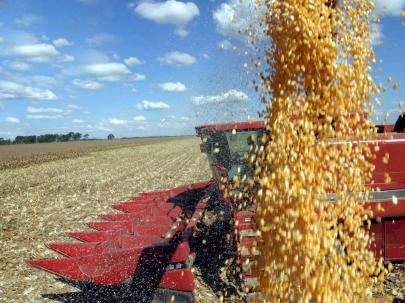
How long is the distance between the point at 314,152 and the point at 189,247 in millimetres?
2387

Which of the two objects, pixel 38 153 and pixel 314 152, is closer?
pixel 314 152

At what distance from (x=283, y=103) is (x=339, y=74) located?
620mm

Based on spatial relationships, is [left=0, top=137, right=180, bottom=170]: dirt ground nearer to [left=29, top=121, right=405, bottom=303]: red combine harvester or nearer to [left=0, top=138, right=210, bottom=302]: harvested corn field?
[left=0, top=138, right=210, bottom=302]: harvested corn field

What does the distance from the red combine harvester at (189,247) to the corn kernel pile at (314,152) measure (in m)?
0.43

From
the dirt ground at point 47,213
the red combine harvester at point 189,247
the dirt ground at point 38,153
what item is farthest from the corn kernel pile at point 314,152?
the dirt ground at point 38,153

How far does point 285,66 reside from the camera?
396cm

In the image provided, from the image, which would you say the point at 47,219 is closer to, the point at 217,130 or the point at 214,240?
the point at 214,240

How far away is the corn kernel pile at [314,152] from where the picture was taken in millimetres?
3654

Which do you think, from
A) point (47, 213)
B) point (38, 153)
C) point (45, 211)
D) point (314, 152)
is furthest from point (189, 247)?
point (38, 153)

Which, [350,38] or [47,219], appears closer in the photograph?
[350,38]

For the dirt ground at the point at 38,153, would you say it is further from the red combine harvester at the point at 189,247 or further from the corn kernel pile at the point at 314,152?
the corn kernel pile at the point at 314,152

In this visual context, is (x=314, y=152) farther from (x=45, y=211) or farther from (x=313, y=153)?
(x=45, y=211)

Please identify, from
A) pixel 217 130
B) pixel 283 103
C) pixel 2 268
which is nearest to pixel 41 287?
pixel 2 268

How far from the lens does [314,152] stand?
3.95 meters
